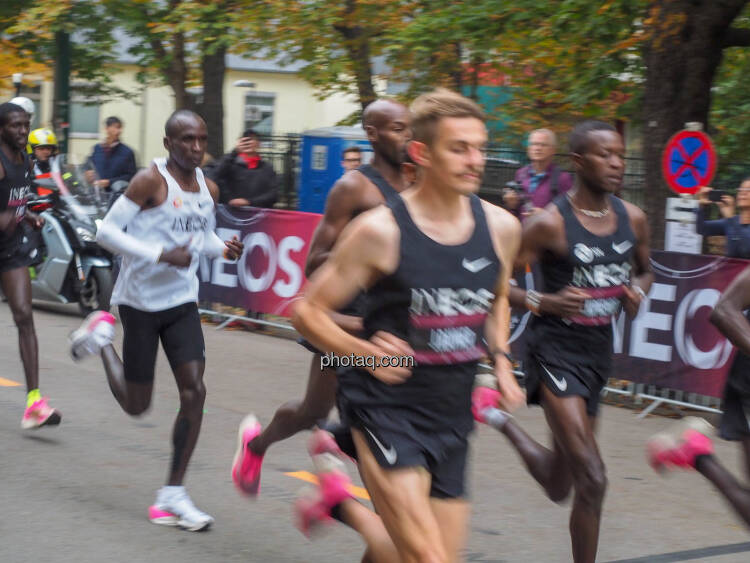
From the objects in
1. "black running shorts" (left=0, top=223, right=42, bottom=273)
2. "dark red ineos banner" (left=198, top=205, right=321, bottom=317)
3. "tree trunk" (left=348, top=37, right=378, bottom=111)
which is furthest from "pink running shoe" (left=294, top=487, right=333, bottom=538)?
"tree trunk" (left=348, top=37, right=378, bottom=111)

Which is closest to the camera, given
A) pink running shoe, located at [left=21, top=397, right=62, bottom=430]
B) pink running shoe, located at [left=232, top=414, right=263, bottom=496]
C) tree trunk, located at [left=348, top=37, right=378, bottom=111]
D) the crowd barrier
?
pink running shoe, located at [left=232, top=414, right=263, bottom=496]

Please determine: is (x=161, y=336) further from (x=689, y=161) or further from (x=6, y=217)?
(x=689, y=161)

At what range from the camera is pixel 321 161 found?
19.9 metres

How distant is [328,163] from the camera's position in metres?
19.7

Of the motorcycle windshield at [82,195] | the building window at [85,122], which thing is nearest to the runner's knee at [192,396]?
the motorcycle windshield at [82,195]

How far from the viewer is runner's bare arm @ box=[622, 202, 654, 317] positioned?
4.97 m

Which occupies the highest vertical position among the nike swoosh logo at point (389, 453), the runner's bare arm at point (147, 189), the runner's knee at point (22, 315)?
the runner's bare arm at point (147, 189)

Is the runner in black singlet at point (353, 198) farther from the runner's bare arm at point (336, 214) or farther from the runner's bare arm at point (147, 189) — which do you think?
the runner's bare arm at point (147, 189)

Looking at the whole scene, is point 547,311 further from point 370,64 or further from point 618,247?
point 370,64

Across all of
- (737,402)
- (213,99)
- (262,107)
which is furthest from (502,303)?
(262,107)

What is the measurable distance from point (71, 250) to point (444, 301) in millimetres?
9585

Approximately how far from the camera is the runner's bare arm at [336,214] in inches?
198

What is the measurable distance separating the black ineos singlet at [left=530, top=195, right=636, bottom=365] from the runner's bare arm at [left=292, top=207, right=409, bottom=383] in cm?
149

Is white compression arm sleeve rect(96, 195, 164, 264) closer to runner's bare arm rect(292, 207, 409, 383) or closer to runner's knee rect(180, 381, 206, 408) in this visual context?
runner's knee rect(180, 381, 206, 408)
